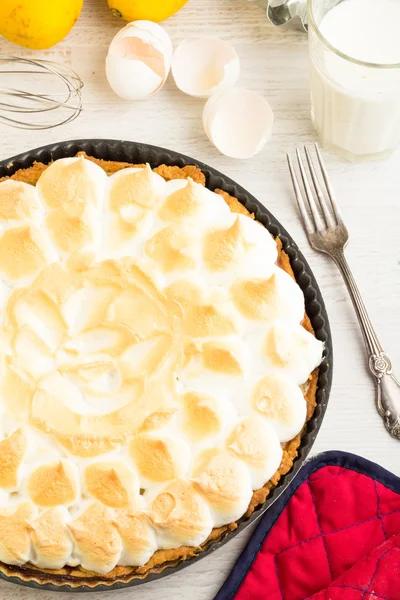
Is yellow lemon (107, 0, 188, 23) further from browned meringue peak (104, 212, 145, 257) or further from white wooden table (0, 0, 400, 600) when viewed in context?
browned meringue peak (104, 212, 145, 257)

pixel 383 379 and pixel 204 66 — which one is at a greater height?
pixel 204 66

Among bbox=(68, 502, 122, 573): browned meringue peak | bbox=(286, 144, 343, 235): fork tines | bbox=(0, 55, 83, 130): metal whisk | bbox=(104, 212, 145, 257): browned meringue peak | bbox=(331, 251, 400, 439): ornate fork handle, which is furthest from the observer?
bbox=(0, 55, 83, 130): metal whisk

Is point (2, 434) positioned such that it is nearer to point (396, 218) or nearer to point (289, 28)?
point (396, 218)

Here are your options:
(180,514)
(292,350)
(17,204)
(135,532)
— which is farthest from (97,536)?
(17,204)

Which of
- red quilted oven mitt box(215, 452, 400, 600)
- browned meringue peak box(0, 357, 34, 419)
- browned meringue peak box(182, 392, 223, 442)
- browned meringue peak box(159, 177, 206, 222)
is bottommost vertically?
red quilted oven mitt box(215, 452, 400, 600)

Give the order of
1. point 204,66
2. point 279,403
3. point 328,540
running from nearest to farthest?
point 279,403, point 328,540, point 204,66

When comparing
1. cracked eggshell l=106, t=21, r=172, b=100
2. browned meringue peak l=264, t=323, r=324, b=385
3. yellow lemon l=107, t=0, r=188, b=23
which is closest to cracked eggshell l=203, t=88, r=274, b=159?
cracked eggshell l=106, t=21, r=172, b=100

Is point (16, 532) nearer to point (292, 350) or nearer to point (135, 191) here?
point (292, 350)
